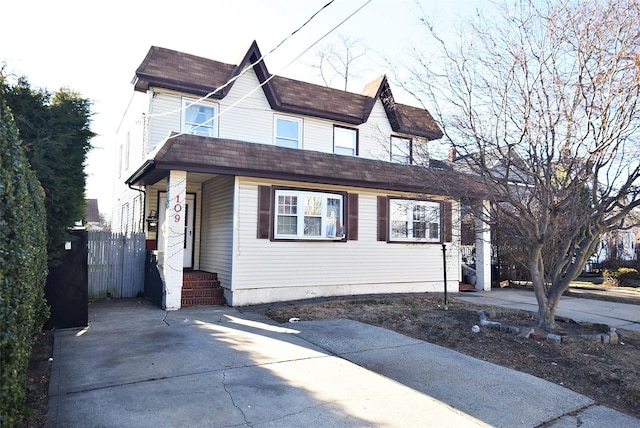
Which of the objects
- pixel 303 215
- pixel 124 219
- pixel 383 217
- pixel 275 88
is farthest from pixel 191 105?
pixel 124 219

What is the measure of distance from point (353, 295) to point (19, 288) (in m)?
9.46

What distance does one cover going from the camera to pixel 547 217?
7281mm

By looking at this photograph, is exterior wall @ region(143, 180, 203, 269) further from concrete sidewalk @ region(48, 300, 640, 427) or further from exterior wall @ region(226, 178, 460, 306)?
concrete sidewalk @ region(48, 300, 640, 427)

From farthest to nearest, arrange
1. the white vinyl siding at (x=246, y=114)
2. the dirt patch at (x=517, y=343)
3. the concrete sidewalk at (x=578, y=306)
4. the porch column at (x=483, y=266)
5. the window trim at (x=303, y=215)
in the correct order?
the porch column at (x=483, y=266), the white vinyl siding at (x=246, y=114), the window trim at (x=303, y=215), the concrete sidewalk at (x=578, y=306), the dirt patch at (x=517, y=343)

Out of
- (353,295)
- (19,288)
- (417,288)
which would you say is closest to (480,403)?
(19,288)

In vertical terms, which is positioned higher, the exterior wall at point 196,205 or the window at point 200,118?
the window at point 200,118

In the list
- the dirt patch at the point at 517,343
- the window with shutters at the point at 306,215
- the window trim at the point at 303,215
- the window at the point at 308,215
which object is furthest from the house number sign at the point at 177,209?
the dirt patch at the point at 517,343

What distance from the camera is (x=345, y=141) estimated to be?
47.0 ft

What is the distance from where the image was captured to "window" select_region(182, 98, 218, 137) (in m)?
12.0

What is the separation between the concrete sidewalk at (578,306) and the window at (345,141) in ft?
19.4

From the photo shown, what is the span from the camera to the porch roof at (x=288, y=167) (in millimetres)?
8695

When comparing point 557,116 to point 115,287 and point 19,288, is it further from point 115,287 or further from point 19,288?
point 115,287

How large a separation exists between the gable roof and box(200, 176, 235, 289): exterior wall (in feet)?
8.79

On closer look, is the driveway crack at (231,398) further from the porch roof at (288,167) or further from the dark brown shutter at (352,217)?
the dark brown shutter at (352,217)
